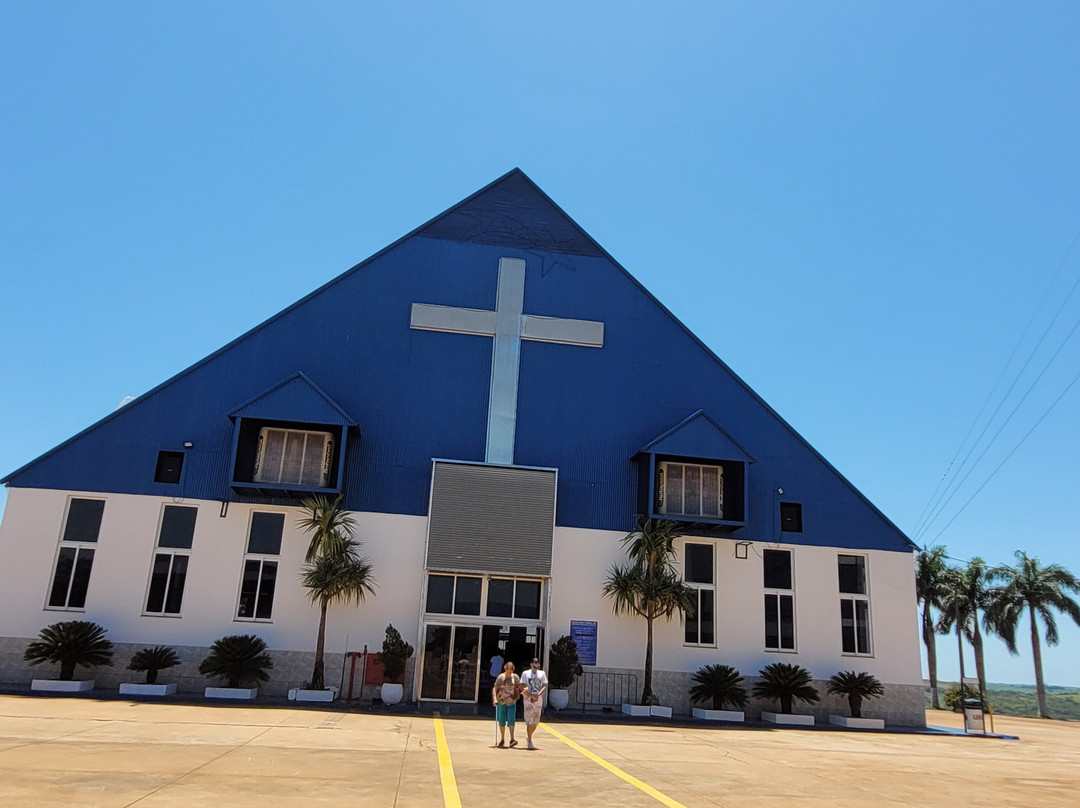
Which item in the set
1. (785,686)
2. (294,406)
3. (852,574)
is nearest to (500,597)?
(294,406)

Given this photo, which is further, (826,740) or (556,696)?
(556,696)

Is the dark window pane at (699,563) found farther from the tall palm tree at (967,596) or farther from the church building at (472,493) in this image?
the tall palm tree at (967,596)

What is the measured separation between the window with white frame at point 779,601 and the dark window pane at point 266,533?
16.0 meters

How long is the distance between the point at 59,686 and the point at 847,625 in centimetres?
2439

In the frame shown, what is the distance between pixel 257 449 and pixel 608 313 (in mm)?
12868

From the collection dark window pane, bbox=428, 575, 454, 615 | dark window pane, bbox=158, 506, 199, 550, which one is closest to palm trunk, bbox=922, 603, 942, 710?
dark window pane, bbox=428, 575, 454, 615

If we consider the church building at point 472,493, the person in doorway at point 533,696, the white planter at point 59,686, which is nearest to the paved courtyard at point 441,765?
the person in doorway at point 533,696

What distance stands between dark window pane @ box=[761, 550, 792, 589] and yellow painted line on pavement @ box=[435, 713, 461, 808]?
14.2 meters

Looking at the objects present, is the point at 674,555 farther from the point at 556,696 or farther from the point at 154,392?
the point at 154,392

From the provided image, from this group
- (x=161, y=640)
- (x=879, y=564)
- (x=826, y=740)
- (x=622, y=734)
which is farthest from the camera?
(x=879, y=564)

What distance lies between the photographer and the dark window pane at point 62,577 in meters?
24.4

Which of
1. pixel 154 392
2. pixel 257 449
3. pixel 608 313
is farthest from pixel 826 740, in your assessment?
pixel 154 392

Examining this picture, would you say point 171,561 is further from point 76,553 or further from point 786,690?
point 786,690

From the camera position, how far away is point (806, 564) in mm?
27641
